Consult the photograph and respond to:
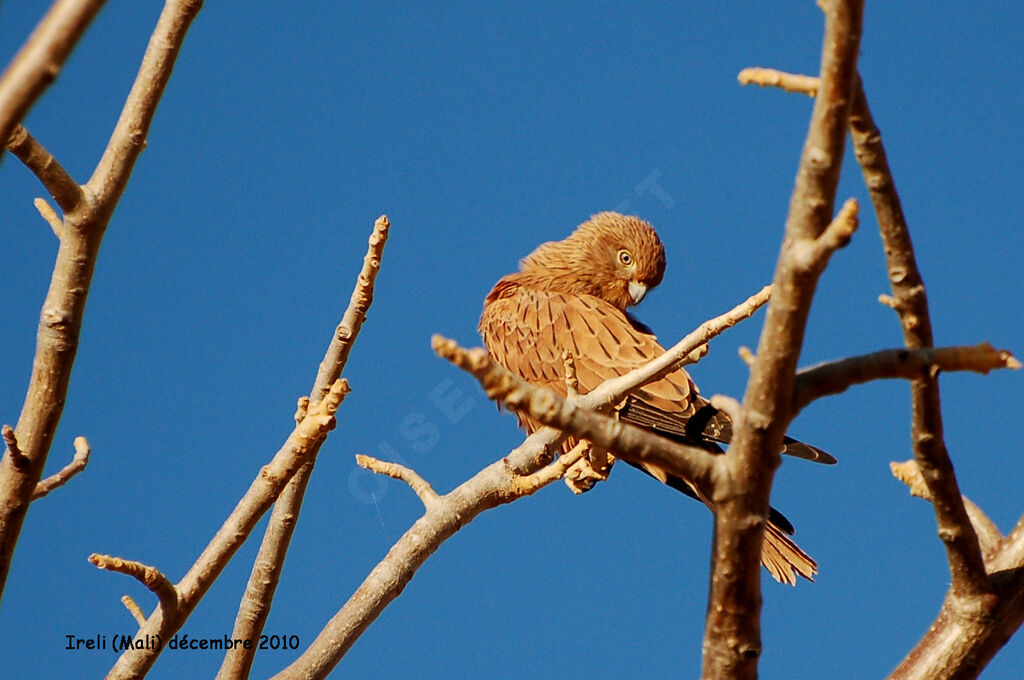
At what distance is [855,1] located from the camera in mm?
1406

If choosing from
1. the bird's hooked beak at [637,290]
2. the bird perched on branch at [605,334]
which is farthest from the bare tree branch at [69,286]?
the bird's hooked beak at [637,290]

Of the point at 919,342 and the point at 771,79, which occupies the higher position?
the point at 771,79

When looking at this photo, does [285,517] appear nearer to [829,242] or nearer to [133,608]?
[133,608]

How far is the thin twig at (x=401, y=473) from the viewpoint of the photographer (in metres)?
3.08

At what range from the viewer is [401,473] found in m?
3.11

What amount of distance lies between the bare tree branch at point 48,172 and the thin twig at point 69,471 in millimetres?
923

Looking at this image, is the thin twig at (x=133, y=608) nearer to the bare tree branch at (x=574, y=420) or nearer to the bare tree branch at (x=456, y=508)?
the bare tree branch at (x=456, y=508)

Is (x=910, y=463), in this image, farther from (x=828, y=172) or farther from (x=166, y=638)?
(x=166, y=638)

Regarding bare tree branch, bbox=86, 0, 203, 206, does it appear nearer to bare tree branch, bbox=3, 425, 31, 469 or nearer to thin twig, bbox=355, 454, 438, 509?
bare tree branch, bbox=3, 425, 31, 469

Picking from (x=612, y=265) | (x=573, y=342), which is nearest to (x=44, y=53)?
(x=573, y=342)

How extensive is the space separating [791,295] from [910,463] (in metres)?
0.83

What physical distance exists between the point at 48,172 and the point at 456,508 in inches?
57.1

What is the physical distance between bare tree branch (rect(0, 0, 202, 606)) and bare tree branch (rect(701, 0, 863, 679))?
1.46 metres

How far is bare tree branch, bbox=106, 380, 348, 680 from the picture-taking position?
223cm
